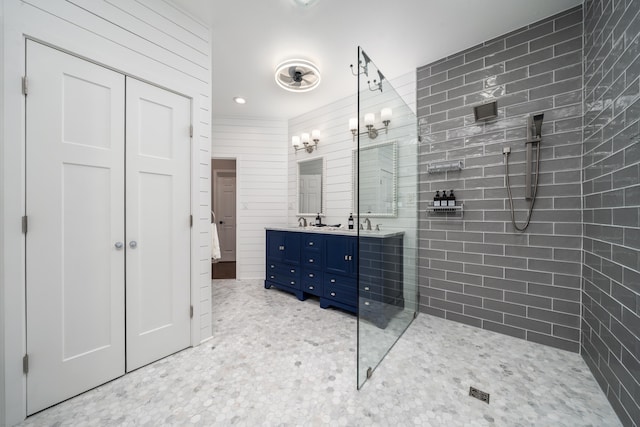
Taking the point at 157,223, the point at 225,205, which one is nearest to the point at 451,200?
the point at 157,223

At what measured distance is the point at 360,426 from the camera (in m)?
1.20

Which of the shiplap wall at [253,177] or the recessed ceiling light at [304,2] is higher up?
the recessed ceiling light at [304,2]

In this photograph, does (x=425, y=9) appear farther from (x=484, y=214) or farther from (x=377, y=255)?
(x=377, y=255)

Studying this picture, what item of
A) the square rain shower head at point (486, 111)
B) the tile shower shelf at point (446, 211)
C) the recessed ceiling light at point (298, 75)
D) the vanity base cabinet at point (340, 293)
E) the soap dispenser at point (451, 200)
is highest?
the recessed ceiling light at point (298, 75)

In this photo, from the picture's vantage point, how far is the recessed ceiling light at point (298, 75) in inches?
98.8

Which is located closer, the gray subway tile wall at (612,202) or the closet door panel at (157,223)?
the gray subway tile wall at (612,202)

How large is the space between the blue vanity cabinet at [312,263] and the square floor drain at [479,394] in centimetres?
167

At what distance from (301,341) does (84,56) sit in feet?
8.09

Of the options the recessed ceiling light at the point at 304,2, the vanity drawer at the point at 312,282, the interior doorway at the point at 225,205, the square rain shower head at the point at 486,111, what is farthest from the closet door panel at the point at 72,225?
the interior doorway at the point at 225,205

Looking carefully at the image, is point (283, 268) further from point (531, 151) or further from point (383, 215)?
point (531, 151)

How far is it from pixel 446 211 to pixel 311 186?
78.7 inches

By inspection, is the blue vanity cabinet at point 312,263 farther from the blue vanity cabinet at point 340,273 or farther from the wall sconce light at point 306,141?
the wall sconce light at point 306,141

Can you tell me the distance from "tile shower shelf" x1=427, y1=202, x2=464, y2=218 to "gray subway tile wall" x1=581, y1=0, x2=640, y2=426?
2.73ft

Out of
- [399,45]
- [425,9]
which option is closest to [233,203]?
[399,45]
